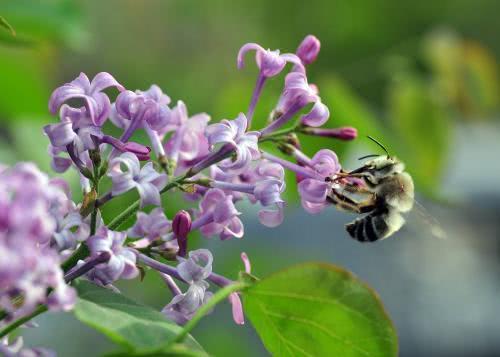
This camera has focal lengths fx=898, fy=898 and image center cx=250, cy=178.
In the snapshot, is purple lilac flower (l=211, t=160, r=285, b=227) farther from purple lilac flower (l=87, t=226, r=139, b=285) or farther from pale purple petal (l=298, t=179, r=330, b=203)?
purple lilac flower (l=87, t=226, r=139, b=285)

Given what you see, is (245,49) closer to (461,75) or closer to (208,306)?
(208,306)

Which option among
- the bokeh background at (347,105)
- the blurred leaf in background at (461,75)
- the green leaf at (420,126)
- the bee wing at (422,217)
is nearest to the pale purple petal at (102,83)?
the bokeh background at (347,105)

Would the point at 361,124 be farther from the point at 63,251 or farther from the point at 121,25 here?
the point at 121,25

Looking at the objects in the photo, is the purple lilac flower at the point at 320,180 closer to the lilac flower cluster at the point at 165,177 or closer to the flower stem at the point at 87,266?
the lilac flower cluster at the point at 165,177

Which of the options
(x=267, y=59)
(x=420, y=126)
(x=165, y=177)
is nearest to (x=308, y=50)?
(x=267, y=59)

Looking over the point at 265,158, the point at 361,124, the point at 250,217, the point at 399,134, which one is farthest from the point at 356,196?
the point at 250,217

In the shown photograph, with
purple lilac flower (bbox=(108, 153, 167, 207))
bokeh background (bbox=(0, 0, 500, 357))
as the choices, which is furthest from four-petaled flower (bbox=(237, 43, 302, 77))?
bokeh background (bbox=(0, 0, 500, 357))

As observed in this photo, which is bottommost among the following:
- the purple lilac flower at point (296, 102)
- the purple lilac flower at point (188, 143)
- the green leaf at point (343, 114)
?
the purple lilac flower at point (188, 143)

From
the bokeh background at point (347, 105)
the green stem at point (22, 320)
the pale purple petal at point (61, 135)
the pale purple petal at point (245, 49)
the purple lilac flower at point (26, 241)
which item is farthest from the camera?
the bokeh background at point (347, 105)
